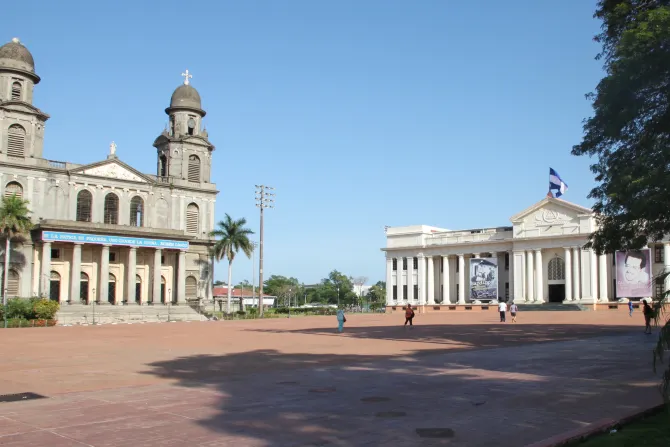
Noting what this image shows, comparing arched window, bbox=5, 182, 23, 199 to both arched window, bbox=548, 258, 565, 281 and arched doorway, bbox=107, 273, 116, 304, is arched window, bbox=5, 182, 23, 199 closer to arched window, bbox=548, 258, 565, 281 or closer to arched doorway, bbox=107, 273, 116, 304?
arched doorway, bbox=107, 273, 116, 304

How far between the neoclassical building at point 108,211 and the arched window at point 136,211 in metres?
0.10

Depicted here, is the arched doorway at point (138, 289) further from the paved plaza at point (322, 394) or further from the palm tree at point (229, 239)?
the paved plaza at point (322, 394)

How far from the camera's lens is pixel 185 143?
7038cm

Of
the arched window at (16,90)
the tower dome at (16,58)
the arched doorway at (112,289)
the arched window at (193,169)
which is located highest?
the tower dome at (16,58)

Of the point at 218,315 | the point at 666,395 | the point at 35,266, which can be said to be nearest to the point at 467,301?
the point at 218,315

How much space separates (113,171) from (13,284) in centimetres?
1447

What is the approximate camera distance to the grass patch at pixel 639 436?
737cm

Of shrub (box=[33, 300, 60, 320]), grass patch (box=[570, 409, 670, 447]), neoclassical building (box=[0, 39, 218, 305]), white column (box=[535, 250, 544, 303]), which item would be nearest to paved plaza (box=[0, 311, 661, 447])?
grass patch (box=[570, 409, 670, 447])

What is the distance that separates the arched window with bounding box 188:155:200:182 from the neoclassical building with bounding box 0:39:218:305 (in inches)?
4.4

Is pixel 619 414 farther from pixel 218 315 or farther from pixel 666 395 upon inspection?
pixel 218 315

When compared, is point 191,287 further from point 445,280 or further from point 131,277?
point 445,280

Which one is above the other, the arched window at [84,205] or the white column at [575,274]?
the arched window at [84,205]

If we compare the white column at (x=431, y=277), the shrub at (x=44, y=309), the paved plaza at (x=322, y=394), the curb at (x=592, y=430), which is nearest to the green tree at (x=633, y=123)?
the paved plaza at (x=322, y=394)

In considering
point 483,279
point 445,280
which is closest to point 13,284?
point 483,279
